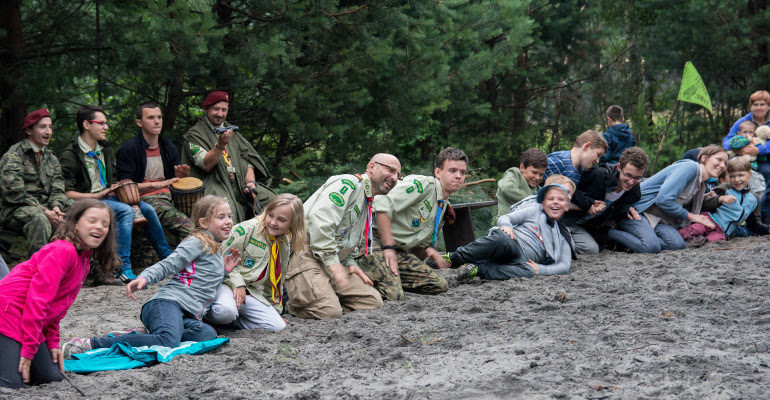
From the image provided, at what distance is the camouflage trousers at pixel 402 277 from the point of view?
214 inches

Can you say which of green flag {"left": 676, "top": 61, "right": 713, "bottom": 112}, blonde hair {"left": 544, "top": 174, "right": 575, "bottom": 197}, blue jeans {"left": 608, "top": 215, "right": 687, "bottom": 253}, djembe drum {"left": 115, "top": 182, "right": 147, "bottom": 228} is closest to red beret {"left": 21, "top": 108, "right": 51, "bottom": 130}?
djembe drum {"left": 115, "top": 182, "right": 147, "bottom": 228}

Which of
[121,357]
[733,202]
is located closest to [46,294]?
[121,357]

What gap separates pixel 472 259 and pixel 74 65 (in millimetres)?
4693

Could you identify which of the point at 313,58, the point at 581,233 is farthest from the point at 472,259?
the point at 313,58

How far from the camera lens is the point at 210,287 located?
169 inches

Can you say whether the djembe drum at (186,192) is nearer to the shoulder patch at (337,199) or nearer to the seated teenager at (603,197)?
the shoulder patch at (337,199)

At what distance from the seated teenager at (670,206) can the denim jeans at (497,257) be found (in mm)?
1789

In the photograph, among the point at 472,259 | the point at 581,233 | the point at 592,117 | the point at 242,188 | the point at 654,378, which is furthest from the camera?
the point at 592,117

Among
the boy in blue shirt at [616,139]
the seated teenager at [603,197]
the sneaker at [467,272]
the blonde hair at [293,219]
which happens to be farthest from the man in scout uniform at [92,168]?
the boy in blue shirt at [616,139]

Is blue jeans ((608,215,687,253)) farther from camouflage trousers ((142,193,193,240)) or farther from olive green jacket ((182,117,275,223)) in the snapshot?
camouflage trousers ((142,193,193,240))

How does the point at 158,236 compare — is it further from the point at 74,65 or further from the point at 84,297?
the point at 74,65

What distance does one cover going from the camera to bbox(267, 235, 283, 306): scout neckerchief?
4773 mm

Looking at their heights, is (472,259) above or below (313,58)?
below

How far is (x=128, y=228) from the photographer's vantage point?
6.14m
